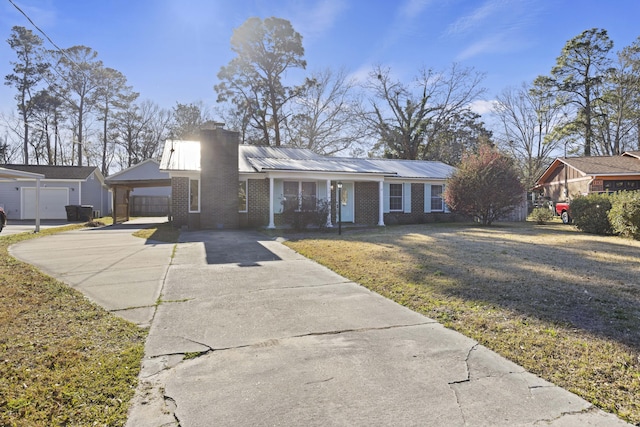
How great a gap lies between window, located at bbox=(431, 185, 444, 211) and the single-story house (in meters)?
10.1

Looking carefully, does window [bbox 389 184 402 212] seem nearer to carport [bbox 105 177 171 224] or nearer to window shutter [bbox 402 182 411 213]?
window shutter [bbox 402 182 411 213]

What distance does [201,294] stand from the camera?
5062 millimetres

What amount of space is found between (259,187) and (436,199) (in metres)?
9.41

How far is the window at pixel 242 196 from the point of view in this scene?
15.2 metres

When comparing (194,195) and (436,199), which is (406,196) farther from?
(194,195)

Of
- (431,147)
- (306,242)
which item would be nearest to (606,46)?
(431,147)

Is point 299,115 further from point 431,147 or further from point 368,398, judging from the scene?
point 368,398

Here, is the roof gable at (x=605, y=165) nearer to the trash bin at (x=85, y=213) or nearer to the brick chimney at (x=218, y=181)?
the brick chimney at (x=218, y=181)

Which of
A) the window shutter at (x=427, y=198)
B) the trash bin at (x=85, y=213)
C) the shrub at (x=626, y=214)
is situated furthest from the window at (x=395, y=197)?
the trash bin at (x=85, y=213)

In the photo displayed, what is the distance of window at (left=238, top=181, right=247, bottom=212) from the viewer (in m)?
15.2

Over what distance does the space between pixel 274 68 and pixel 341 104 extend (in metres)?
6.87

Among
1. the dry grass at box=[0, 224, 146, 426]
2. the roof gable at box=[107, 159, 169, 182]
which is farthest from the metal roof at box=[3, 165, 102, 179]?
the dry grass at box=[0, 224, 146, 426]

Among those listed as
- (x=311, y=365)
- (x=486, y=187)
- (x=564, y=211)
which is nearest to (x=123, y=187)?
(x=486, y=187)

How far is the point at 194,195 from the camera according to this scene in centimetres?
1488
